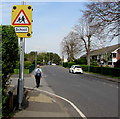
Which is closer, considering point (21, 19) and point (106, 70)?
point (21, 19)

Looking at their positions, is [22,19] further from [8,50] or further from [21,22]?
[8,50]

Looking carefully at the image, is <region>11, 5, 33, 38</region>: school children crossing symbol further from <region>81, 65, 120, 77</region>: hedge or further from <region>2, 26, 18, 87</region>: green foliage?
<region>81, 65, 120, 77</region>: hedge

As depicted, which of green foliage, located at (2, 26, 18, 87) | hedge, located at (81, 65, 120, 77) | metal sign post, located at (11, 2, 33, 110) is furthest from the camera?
hedge, located at (81, 65, 120, 77)

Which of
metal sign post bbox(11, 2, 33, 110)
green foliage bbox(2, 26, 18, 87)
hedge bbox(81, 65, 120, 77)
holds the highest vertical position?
metal sign post bbox(11, 2, 33, 110)

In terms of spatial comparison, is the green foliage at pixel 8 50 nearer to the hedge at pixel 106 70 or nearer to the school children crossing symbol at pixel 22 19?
the school children crossing symbol at pixel 22 19

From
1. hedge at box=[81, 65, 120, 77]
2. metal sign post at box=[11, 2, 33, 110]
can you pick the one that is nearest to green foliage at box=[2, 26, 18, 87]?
metal sign post at box=[11, 2, 33, 110]

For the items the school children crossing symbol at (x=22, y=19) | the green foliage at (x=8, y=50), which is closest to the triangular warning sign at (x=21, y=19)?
the school children crossing symbol at (x=22, y=19)

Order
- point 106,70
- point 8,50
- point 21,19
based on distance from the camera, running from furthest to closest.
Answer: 1. point 106,70
2. point 21,19
3. point 8,50

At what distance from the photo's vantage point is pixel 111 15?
745 inches

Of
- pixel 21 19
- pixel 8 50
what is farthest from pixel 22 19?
pixel 8 50

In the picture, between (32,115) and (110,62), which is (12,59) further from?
(110,62)

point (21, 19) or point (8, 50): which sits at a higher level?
point (21, 19)

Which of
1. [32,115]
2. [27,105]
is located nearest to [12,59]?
[32,115]

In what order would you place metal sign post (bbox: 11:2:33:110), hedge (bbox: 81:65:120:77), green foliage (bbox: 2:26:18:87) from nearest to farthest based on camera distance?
1. green foliage (bbox: 2:26:18:87)
2. metal sign post (bbox: 11:2:33:110)
3. hedge (bbox: 81:65:120:77)
